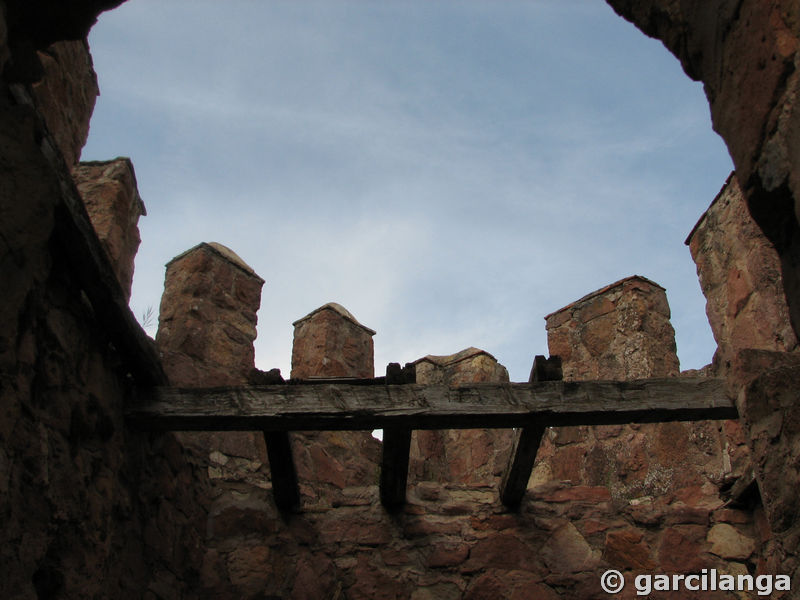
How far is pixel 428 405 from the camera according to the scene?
3676 mm

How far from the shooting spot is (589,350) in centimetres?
534

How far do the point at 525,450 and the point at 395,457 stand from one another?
0.68 metres

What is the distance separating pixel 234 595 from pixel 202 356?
138 centimetres

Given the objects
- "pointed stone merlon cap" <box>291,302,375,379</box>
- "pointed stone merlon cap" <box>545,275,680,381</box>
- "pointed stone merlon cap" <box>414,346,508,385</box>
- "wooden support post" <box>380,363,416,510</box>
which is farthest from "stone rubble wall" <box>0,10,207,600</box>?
"pointed stone merlon cap" <box>545,275,680,381</box>

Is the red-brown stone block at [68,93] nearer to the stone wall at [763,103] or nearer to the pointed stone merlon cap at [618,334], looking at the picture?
the stone wall at [763,103]

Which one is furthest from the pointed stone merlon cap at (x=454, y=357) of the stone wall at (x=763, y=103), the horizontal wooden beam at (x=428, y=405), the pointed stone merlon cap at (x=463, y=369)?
the stone wall at (x=763, y=103)

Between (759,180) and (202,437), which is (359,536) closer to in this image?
(202,437)

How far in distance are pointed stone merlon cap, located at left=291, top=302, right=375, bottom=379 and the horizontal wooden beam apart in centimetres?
154

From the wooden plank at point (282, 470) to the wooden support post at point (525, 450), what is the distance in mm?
1188

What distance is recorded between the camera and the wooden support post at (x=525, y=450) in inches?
150

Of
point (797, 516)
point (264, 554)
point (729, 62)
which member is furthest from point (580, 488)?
point (729, 62)

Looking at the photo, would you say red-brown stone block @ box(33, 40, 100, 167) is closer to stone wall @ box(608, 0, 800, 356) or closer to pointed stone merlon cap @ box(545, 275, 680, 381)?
stone wall @ box(608, 0, 800, 356)

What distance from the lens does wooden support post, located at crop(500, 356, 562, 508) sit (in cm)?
380

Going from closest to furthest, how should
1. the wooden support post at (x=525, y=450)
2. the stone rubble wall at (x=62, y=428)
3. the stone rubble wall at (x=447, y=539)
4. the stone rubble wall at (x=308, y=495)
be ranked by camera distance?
the stone rubble wall at (x=308, y=495) → the stone rubble wall at (x=62, y=428) → the wooden support post at (x=525, y=450) → the stone rubble wall at (x=447, y=539)
